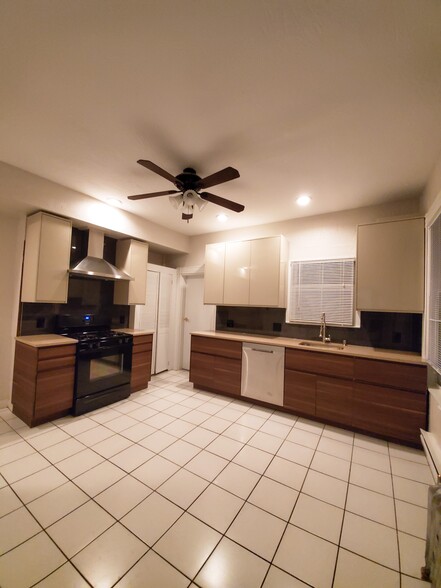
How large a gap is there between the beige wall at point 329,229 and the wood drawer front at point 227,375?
6.17ft

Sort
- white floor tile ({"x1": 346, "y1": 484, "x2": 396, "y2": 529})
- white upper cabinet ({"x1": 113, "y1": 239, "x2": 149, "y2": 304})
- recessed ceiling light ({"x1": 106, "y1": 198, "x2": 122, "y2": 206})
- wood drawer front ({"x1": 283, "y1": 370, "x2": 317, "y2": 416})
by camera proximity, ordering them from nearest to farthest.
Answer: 1. white floor tile ({"x1": 346, "y1": 484, "x2": 396, "y2": 529})
2. wood drawer front ({"x1": 283, "y1": 370, "x2": 317, "y2": 416})
3. recessed ceiling light ({"x1": 106, "y1": 198, "x2": 122, "y2": 206})
4. white upper cabinet ({"x1": 113, "y1": 239, "x2": 149, "y2": 304})

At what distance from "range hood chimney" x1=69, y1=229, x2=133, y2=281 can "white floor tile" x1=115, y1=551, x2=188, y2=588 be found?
2752 mm

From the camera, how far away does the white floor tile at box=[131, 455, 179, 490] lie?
5.89 ft

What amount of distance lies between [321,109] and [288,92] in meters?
0.28

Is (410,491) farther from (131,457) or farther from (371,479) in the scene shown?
(131,457)

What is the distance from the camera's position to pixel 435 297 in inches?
84.7

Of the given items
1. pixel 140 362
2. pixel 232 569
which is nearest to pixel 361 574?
pixel 232 569

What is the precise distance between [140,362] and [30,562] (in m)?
2.39

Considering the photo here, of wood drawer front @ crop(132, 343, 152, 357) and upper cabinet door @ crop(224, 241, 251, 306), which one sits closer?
wood drawer front @ crop(132, 343, 152, 357)

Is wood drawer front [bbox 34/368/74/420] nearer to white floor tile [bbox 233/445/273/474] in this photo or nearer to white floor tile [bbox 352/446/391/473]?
white floor tile [bbox 233/445/273/474]

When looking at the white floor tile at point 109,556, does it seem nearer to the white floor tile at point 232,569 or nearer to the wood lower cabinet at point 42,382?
the white floor tile at point 232,569

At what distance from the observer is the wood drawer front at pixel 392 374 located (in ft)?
7.56

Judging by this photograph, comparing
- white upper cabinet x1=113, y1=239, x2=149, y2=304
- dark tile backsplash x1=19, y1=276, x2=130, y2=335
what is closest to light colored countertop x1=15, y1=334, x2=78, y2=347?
dark tile backsplash x1=19, y1=276, x2=130, y2=335

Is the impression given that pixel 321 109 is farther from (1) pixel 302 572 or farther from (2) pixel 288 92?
(1) pixel 302 572
